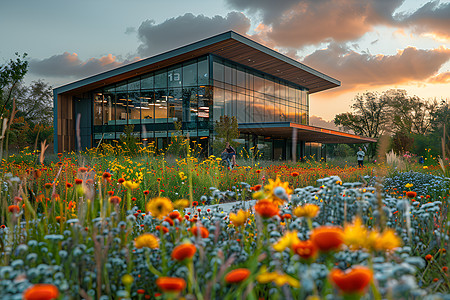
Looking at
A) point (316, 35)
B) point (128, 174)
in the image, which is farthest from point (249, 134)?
point (128, 174)

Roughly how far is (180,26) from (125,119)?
33.4 ft

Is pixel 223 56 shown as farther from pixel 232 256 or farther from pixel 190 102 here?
pixel 232 256

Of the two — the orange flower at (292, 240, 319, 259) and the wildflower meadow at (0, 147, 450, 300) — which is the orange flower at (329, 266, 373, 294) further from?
the orange flower at (292, 240, 319, 259)

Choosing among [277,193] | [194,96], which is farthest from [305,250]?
[194,96]

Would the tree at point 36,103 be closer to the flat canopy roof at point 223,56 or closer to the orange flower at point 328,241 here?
the flat canopy roof at point 223,56

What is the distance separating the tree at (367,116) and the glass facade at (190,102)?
25.1 metres

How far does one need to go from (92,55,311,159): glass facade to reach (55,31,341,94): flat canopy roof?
83 centimetres

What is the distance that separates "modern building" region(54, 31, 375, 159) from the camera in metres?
25.3

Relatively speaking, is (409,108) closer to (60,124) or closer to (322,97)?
(322,97)

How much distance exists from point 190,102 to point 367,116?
37.4 metres

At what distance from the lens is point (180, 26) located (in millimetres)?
24562

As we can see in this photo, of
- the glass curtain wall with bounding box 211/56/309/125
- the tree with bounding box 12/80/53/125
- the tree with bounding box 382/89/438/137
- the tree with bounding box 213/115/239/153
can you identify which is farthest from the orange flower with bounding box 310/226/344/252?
the tree with bounding box 382/89/438/137

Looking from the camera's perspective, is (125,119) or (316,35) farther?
(125,119)

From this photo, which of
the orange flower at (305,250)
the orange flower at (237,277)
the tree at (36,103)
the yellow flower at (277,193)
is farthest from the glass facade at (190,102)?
the orange flower at (237,277)
